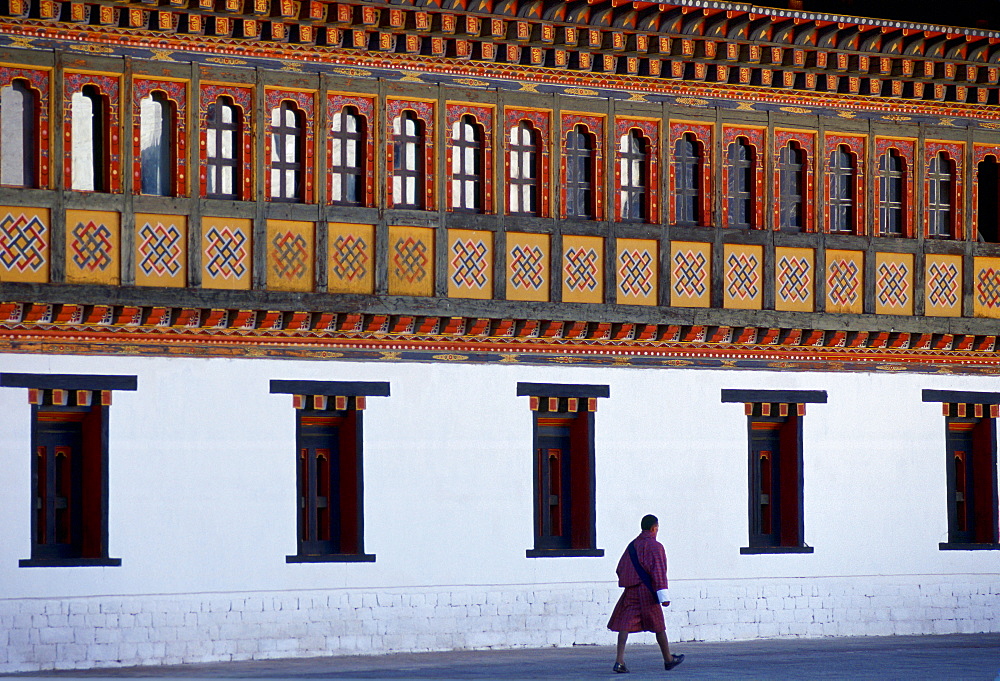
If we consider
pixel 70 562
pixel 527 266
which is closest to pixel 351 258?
pixel 527 266

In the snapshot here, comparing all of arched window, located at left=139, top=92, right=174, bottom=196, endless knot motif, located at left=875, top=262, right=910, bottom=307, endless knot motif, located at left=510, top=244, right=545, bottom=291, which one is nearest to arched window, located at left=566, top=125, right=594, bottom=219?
endless knot motif, located at left=510, top=244, right=545, bottom=291

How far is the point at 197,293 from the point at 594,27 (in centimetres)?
573

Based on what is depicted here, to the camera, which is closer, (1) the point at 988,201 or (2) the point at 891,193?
(2) the point at 891,193

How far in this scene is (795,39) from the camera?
72.7ft

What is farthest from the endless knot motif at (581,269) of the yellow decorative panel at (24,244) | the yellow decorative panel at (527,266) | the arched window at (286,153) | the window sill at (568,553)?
the yellow decorative panel at (24,244)

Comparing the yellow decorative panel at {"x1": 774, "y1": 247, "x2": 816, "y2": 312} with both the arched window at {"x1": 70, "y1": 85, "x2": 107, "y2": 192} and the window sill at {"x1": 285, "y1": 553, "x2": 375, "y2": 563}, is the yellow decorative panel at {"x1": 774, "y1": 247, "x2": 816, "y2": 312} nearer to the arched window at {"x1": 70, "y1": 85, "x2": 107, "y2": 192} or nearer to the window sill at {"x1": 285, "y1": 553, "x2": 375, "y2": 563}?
the window sill at {"x1": 285, "y1": 553, "x2": 375, "y2": 563}

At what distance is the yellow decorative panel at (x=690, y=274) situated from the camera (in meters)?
21.7

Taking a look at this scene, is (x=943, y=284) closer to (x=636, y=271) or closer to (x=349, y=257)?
(x=636, y=271)

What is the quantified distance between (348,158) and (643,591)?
5927 mm

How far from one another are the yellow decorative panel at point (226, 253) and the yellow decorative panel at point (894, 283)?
26.7 ft

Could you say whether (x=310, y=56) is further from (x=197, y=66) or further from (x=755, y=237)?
(x=755, y=237)

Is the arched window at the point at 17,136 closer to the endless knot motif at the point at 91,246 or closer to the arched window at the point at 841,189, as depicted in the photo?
the endless knot motif at the point at 91,246

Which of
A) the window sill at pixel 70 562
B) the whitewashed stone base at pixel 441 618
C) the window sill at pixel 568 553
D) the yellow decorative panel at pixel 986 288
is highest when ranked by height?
the yellow decorative panel at pixel 986 288

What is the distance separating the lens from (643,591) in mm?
18016
